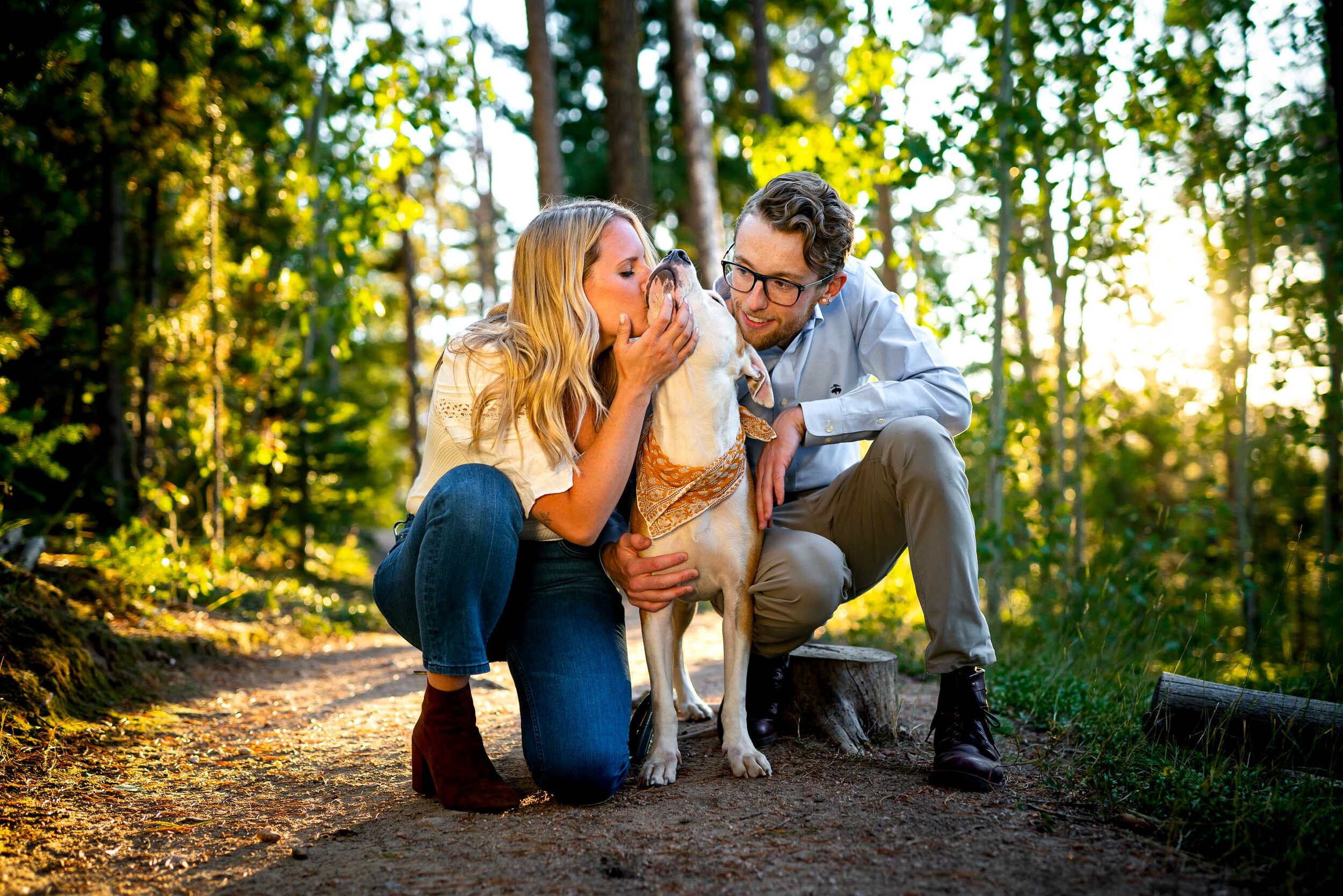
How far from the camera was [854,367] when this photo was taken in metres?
3.12

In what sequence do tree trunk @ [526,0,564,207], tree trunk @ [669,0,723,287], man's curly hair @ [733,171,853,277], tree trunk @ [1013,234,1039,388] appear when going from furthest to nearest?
tree trunk @ [669,0,723,287] → tree trunk @ [526,0,564,207] → tree trunk @ [1013,234,1039,388] → man's curly hair @ [733,171,853,277]

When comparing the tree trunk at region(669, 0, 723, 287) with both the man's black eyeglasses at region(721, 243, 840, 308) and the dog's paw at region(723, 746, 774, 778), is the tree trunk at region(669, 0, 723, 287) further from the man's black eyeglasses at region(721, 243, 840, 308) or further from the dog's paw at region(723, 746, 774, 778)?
the dog's paw at region(723, 746, 774, 778)

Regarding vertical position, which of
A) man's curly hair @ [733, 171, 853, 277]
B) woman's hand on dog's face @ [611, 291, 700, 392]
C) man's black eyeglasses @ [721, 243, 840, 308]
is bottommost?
woman's hand on dog's face @ [611, 291, 700, 392]

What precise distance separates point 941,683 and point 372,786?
1.71 m

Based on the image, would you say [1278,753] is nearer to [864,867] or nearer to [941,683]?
[941,683]

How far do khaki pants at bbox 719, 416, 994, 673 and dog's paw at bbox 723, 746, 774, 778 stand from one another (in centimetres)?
35

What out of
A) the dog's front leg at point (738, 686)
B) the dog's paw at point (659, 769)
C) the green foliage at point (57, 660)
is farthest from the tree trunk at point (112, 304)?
the dog's front leg at point (738, 686)

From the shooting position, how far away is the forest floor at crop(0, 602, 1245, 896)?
1.89m

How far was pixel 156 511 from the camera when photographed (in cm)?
543

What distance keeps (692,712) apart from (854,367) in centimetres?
135

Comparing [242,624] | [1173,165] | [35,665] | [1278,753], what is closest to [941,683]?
[1278,753]

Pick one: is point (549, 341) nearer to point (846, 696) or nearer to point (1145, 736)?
point (846, 696)

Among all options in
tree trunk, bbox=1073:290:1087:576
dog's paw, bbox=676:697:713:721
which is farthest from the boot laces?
tree trunk, bbox=1073:290:1087:576

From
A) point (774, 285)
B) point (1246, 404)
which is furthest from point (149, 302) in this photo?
point (1246, 404)
